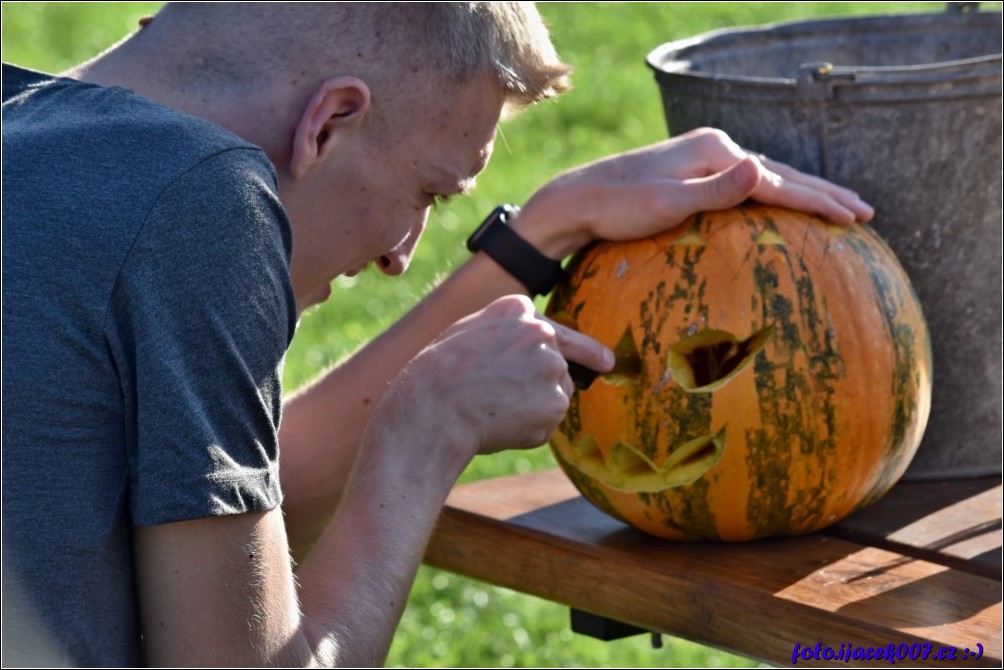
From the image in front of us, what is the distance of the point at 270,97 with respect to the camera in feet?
5.69

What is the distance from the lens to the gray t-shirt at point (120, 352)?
141 centimetres

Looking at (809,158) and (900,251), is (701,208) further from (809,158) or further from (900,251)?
(900,251)

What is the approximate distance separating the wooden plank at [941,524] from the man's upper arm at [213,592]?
3.02 ft

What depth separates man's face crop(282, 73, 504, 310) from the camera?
1811 millimetres

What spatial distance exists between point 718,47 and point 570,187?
0.51m

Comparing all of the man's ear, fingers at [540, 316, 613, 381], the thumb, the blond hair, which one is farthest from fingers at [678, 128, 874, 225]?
the man's ear

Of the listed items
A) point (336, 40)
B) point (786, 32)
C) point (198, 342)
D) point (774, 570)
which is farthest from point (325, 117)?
point (786, 32)

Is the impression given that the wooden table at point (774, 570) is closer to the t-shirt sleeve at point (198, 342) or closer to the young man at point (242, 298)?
the young man at point (242, 298)

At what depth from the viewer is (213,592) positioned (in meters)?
1.46

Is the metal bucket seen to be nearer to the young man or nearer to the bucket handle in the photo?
the young man

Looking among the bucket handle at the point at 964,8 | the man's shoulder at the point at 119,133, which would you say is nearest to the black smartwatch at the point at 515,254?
the man's shoulder at the point at 119,133

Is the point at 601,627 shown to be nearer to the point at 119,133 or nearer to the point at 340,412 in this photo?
the point at 340,412

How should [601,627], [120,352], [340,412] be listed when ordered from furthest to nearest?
[340,412], [601,627], [120,352]

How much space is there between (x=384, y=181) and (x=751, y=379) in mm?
567
